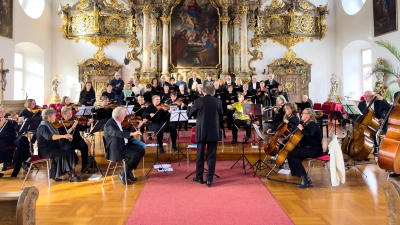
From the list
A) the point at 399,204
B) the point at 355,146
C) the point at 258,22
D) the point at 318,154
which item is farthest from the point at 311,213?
the point at 258,22

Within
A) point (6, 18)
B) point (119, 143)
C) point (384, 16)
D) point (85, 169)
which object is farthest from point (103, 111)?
point (384, 16)

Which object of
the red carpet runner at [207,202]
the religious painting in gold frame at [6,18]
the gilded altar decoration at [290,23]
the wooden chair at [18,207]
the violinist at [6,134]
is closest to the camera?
the wooden chair at [18,207]

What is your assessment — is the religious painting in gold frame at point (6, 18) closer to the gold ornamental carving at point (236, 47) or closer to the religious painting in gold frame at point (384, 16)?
the gold ornamental carving at point (236, 47)

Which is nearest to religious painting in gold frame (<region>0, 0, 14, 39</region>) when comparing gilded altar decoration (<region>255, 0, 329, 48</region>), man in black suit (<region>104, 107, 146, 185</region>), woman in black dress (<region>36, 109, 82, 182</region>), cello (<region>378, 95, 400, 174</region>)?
woman in black dress (<region>36, 109, 82, 182</region>)

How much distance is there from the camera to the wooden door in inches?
597

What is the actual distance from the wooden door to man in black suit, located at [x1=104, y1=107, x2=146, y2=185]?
10706 mm

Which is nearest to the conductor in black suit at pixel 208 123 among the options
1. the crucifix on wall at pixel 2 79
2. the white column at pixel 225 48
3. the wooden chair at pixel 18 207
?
the wooden chair at pixel 18 207

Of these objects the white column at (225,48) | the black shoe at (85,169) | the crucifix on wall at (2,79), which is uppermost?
the white column at (225,48)

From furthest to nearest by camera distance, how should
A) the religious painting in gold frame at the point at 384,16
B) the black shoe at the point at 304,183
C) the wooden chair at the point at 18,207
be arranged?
1. the religious painting in gold frame at the point at 384,16
2. the black shoe at the point at 304,183
3. the wooden chair at the point at 18,207

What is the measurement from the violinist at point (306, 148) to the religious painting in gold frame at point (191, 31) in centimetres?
943

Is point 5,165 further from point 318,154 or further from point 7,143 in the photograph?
point 318,154

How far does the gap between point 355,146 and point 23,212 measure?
5.85 metres

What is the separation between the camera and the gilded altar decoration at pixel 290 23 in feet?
48.4

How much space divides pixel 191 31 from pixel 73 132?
→ 9.35 metres
